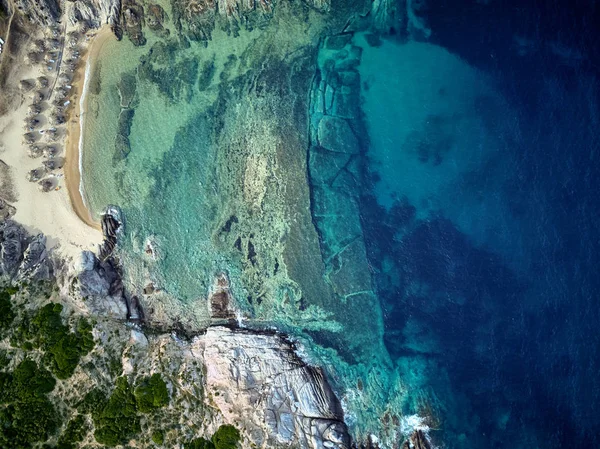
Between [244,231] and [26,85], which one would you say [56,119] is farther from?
[244,231]

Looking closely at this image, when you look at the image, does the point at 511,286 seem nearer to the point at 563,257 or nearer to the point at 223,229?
the point at 563,257

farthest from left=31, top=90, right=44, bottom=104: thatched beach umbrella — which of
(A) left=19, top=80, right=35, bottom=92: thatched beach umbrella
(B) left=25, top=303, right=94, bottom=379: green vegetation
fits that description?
(B) left=25, top=303, right=94, bottom=379: green vegetation

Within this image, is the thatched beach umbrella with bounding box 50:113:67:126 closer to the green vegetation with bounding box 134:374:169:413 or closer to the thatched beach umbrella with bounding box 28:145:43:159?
the thatched beach umbrella with bounding box 28:145:43:159

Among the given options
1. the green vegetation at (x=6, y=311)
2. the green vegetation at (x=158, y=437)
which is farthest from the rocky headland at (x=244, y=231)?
the green vegetation at (x=158, y=437)

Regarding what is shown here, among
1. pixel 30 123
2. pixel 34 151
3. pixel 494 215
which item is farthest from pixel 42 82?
pixel 494 215

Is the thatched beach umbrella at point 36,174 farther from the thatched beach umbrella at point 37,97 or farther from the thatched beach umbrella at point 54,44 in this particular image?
the thatched beach umbrella at point 54,44

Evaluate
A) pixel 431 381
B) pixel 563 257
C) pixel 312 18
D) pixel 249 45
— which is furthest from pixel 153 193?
pixel 563 257
